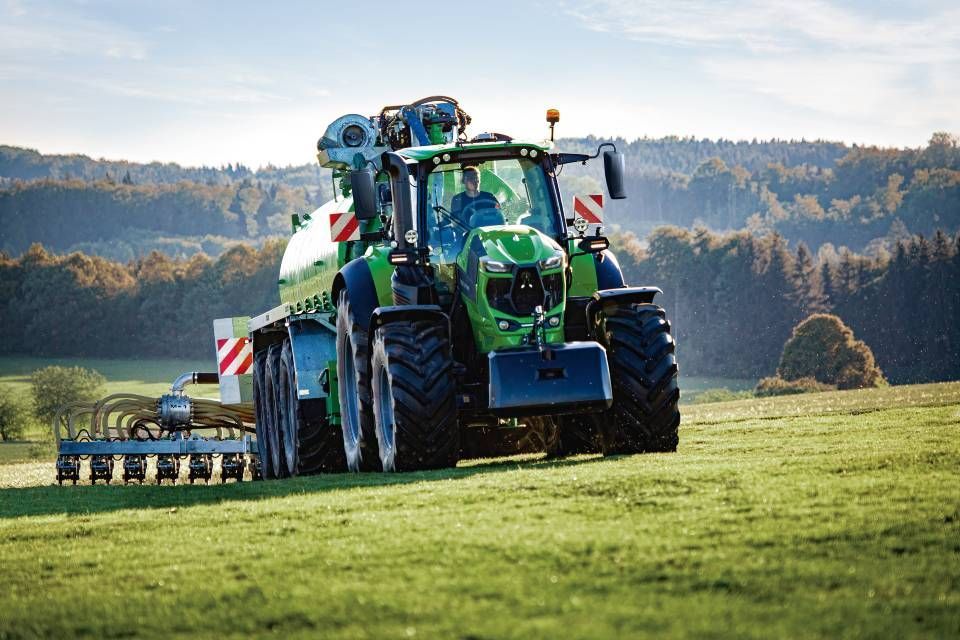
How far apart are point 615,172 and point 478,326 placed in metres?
2.24

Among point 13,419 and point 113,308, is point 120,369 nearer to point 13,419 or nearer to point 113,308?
point 113,308

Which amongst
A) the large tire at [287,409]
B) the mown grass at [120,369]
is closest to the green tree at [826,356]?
the mown grass at [120,369]

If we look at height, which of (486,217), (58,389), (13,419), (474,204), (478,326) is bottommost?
(13,419)

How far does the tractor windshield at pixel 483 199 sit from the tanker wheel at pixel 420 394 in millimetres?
1366

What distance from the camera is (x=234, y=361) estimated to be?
938 inches

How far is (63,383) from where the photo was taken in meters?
76.1

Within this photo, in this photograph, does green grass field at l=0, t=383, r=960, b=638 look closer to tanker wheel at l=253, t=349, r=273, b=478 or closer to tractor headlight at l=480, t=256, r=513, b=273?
tractor headlight at l=480, t=256, r=513, b=273

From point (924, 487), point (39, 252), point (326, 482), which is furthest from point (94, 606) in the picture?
point (39, 252)

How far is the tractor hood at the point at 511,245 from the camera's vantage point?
1324 centimetres

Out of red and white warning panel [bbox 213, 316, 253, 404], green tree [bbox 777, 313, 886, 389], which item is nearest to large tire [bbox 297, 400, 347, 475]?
red and white warning panel [bbox 213, 316, 253, 404]

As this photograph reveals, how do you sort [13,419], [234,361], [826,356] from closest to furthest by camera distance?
[234,361], [13,419], [826,356]

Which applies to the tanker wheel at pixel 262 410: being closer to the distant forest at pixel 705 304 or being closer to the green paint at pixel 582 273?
the green paint at pixel 582 273

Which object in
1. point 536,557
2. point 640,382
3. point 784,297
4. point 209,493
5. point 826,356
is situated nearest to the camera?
point 536,557

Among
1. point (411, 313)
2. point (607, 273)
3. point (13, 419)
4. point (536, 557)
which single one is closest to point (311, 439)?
point (411, 313)
